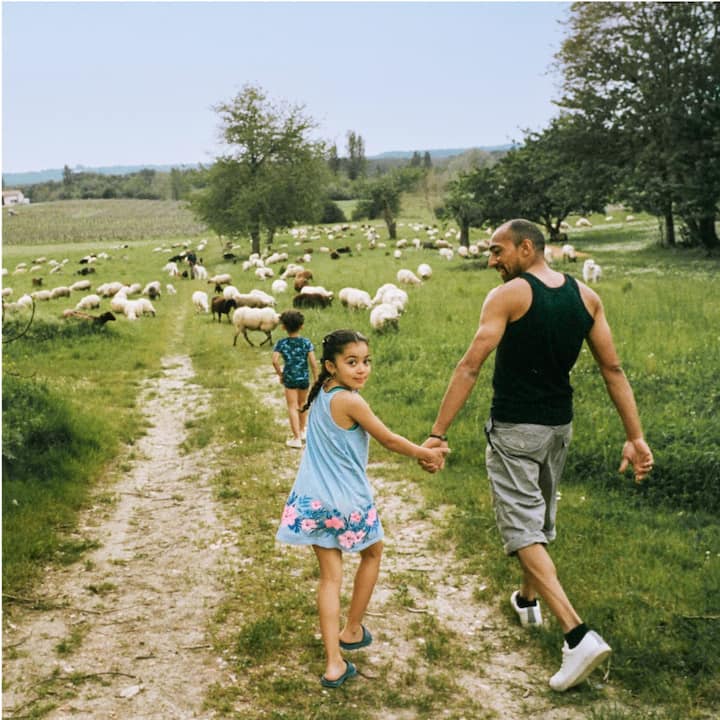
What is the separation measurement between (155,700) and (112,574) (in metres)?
2.03

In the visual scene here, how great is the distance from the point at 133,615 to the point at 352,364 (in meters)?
2.65

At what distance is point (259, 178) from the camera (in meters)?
51.0

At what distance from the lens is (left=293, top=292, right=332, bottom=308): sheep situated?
21.1 meters

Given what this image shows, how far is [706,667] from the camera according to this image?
410cm

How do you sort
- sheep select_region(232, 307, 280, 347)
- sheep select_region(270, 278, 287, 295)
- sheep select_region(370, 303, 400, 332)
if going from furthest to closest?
sheep select_region(270, 278, 287, 295) < sheep select_region(232, 307, 280, 347) < sheep select_region(370, 303, 400, 332)

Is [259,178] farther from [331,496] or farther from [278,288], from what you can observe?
[331,496]

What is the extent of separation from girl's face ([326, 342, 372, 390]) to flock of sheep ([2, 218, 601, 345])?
20.1 feet

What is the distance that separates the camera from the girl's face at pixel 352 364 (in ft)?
13.4

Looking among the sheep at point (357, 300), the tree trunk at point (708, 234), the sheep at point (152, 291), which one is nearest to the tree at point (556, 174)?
the tree trunk at point (708, 234)

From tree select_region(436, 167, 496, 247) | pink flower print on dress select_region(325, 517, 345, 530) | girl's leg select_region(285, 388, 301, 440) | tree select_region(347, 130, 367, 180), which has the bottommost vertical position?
girl's leg select_region(285, 388, 301, 440)

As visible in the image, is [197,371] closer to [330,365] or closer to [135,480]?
[135,480]

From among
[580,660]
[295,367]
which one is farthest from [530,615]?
[295,367]

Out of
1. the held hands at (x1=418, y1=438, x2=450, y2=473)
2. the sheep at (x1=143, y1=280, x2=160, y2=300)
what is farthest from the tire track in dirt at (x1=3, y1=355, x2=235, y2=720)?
the sheep at (x1=143, y1=280, x2=160, y2=300)

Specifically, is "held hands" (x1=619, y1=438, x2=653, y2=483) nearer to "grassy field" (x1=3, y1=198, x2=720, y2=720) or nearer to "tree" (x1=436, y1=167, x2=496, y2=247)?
"grassy field" (x1=3, y1=198, x2=720, y2=720)
